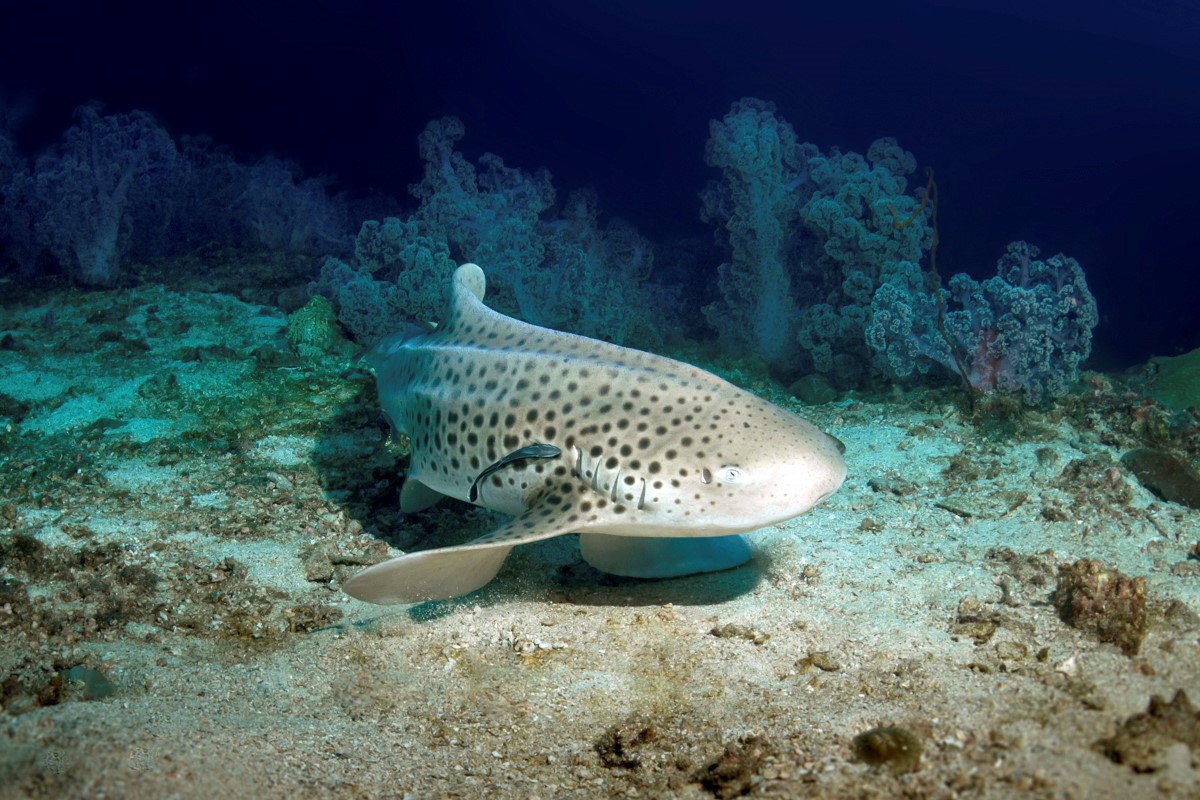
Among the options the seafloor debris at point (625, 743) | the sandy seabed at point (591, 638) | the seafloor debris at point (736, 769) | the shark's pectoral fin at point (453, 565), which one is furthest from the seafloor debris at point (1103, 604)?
the shark's pectoral fin at point (453, 565)

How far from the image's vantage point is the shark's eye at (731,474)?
9.12 feet

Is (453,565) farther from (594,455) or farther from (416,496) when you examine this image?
(416,496)

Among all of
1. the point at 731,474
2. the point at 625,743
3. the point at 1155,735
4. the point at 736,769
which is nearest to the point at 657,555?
the point at 731,474

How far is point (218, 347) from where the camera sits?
8297mm

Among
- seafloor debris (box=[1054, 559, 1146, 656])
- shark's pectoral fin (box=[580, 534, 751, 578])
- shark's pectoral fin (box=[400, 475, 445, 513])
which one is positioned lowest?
Result: shark's pectoral fin (box=[400, 475, 445, 513])

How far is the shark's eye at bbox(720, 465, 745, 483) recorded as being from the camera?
2779 millimetres

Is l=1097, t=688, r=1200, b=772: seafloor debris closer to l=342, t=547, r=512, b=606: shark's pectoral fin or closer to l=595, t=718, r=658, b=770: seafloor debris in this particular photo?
l=595, t=718, r=658, b=770: seafloor debris

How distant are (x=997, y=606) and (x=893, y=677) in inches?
36.8

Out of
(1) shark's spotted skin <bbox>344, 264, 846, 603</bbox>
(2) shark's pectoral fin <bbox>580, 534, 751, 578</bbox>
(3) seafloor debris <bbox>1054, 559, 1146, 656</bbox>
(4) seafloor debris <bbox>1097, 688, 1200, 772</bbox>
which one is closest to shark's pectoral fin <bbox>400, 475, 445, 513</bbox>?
(1) shark's spotted skin <bbox>344, 264, 846, 603</bbox>

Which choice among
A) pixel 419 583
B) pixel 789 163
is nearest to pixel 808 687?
pixel 419 583

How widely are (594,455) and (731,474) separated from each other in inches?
26.3

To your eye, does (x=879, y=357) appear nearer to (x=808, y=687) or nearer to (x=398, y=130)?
(x=808, y=687)

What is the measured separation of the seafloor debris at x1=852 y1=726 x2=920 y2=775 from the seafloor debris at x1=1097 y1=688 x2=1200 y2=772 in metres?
0.47

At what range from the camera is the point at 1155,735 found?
1.74 metres
